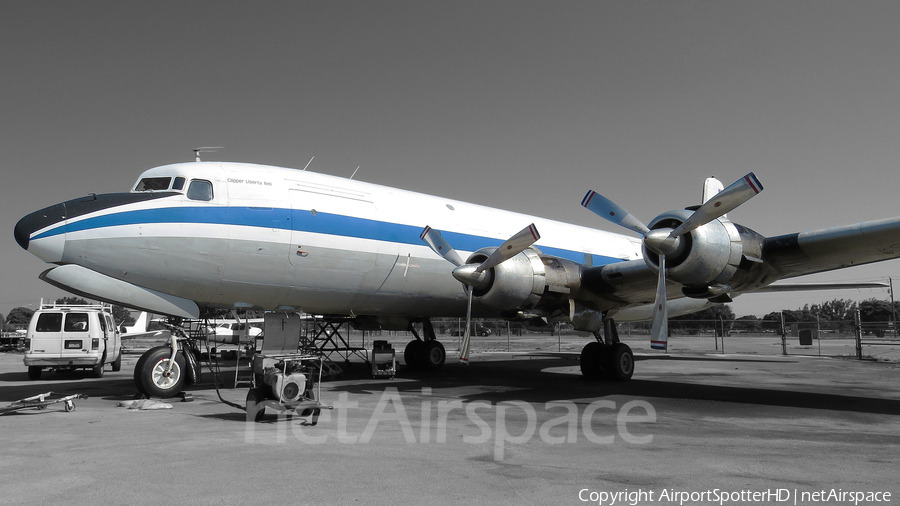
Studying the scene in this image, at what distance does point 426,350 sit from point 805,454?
12864 mm

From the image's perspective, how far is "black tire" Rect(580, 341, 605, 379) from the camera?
45.6ft

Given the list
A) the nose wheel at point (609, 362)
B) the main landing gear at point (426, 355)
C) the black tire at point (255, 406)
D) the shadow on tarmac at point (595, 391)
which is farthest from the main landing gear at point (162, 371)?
the nose wheel at point (609, 362)

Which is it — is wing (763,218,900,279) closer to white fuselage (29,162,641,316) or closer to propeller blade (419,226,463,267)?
propeller blade (419,226,463,267)

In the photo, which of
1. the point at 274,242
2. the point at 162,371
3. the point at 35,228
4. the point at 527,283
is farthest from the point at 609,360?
the point at 35,228

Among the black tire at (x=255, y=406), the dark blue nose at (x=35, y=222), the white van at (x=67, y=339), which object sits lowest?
the black tire at (x=255, y=406)

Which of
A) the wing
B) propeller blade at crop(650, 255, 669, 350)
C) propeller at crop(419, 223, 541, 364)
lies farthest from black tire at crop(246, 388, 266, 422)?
the wing

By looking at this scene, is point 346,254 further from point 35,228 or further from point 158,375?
point 35,228

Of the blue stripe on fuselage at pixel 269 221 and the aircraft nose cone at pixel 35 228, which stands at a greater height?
the blue stripe on fuselage at pixel 269 221

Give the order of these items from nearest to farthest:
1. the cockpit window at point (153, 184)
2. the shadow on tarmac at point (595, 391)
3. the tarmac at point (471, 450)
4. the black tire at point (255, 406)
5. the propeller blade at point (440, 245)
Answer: the tarmac at point (471, 450) → the black tire at point (255, 406) → the shadow on tarmac at point (595, 391) → the cockpit window at point (153, 184) → the propeller blade at point (440, 245)

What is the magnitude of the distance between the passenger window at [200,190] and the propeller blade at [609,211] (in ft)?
23.9

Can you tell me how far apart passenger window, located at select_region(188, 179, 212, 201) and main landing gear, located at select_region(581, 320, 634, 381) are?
9243mm

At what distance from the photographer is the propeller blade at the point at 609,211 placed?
11.0 metres

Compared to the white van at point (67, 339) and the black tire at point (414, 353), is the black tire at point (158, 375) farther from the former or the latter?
the black tire at point (414, 353)

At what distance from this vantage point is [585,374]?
14.2 meters
